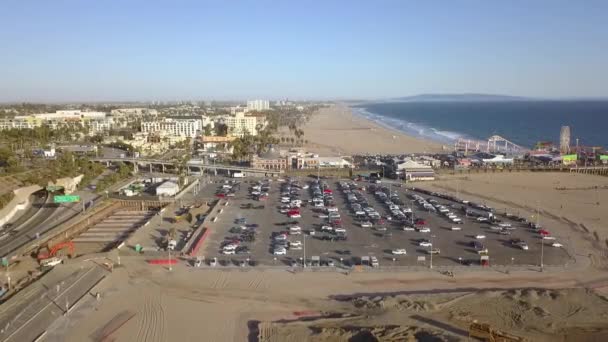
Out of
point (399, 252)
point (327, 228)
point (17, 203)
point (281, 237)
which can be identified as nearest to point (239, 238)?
point (281, 237)

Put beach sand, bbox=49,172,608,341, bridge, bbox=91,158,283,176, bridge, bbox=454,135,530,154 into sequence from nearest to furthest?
beach sand, bbox=49,172,608,341
bridge, bbox=91,158,283,176
bridge, bbox=454,135,530,154

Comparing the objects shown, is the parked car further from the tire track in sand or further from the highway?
the highway

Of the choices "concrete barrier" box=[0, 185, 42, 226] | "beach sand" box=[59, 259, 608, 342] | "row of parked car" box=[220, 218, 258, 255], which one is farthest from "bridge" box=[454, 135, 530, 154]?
"concrete barrier" box=[0, 185, 42, 226]

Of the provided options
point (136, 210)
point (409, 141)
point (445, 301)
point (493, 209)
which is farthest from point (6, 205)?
point (409, 141)

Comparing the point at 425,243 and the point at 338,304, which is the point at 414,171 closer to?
the point at 425,243

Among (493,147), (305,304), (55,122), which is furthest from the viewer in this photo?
(55,122)

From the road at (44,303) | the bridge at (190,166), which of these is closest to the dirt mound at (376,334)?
the road at (44,303)

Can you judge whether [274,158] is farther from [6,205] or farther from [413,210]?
[6,205]
